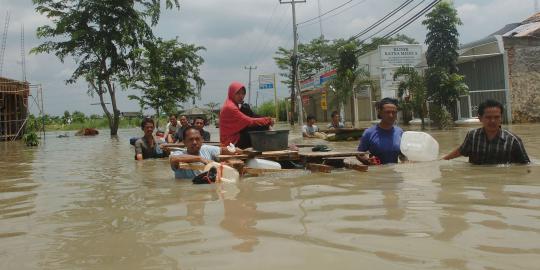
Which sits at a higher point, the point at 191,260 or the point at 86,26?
the point at 86,26

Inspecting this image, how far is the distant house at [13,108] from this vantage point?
2490cm

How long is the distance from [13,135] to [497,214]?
2670 centimetres

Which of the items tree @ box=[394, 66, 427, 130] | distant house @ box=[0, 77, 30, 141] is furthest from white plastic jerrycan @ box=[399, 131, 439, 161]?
distant house @ box=[0, 77, 30, 141]

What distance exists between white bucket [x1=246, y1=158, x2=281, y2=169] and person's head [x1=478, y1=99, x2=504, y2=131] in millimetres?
2570

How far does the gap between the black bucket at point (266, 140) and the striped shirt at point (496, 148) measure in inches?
89.5

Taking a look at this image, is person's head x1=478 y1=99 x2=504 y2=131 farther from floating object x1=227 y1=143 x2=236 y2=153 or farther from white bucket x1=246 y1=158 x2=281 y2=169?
floating object x1=227 y1=143 x2=236 y2=153

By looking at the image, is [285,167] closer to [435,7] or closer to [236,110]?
[236,110]

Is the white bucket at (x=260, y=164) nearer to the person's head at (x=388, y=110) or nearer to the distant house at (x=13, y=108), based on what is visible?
the person's head at (x=388, y=110)

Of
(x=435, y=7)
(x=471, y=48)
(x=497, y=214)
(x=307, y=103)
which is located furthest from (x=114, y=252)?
(x=307, y=103)

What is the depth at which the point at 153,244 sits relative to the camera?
3047mm

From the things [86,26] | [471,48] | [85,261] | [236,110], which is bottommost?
[85,261]

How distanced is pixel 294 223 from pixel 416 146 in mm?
3620

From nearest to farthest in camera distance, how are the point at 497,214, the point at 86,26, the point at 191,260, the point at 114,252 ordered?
the point at 191,260
the point at 114,252
the point at 497,214
the point at 86,26

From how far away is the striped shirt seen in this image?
5.59 metres
